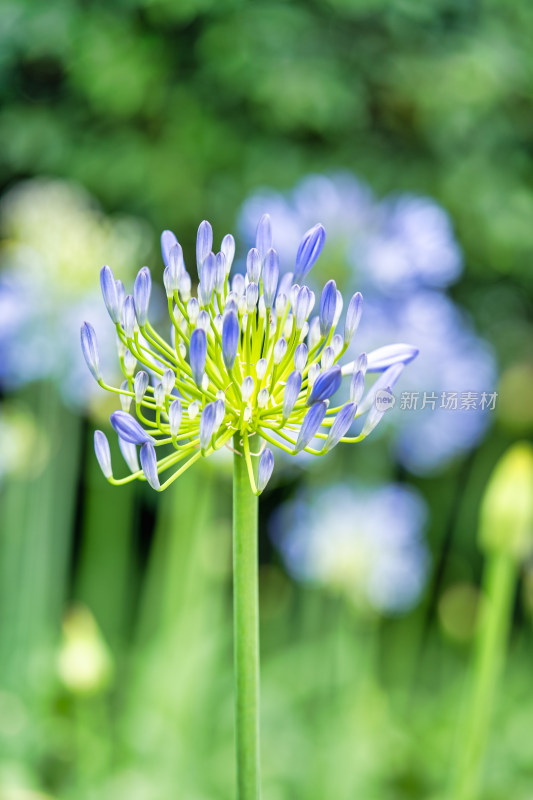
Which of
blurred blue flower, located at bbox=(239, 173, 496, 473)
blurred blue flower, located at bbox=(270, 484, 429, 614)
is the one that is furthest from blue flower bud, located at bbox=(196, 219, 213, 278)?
blurred blue flower, located at bbox=(270, 484, 429, 614)

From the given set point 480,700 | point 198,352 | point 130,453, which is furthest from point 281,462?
point 198,352

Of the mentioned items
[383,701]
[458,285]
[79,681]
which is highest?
[458,285]

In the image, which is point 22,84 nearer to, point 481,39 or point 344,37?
point 344,37

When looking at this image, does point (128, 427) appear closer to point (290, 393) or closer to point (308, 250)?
point (290, 393)

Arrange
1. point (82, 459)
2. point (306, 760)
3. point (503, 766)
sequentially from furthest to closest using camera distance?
point (82, 459) < point (503, 766) < point (306, 760)

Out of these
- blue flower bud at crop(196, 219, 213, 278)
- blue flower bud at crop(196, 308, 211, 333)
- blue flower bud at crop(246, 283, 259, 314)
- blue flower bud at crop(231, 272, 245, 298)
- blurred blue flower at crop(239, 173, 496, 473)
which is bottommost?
blue flower bud at crop(196, 308, 211, 333)

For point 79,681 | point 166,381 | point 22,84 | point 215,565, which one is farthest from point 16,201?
point 166,381

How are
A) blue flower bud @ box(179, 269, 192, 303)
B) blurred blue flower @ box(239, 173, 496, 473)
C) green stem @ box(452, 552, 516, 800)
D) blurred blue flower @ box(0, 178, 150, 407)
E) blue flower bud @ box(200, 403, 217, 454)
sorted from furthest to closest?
blurred blue flower @ box(0, 178, 150, 407) < blurred blue flower @ box(239, 173, 496, 473) < green stem @ box(452, 552, 516, 800) < blue flower bud @ box(179, 269, 192, 303) < blue flower bud @ box(200, 403, 217, 454)

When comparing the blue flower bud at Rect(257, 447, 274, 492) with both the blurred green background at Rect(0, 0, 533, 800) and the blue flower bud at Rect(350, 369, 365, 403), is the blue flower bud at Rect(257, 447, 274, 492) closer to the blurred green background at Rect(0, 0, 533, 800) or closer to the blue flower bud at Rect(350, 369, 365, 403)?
the blue flower bud at Rect(350, 369, 365, 403)
